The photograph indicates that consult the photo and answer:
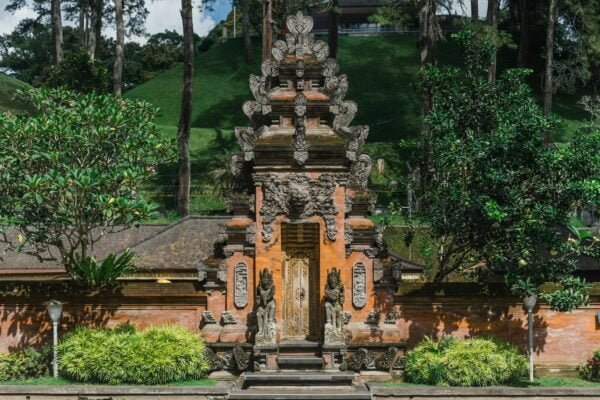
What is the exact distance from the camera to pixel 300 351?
18.0 metres

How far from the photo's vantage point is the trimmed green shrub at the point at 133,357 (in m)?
16.5

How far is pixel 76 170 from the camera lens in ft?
57.5

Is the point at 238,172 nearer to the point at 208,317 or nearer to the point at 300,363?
the point at 208,317

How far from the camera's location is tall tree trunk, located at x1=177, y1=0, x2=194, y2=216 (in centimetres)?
3362

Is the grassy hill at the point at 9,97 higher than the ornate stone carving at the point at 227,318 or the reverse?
higher

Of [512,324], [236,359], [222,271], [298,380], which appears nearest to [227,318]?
[236,359]

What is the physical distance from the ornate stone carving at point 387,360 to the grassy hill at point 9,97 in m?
39.2

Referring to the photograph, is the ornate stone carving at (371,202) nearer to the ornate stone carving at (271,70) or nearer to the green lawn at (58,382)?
the ornate stone carving at (271,70)

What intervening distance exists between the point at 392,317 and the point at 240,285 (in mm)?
3566

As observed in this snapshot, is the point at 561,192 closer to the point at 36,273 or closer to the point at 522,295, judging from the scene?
the point at 522,295

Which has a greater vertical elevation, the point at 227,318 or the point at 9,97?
the point at 9,97

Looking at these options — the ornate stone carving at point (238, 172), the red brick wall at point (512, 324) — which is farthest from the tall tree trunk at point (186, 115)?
the red brick wall at point (512, 324)

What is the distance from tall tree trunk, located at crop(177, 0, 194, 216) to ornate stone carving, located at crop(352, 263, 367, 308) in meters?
16.0

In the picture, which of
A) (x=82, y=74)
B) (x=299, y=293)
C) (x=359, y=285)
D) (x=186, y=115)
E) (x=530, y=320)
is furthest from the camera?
(x=82, y=74)
